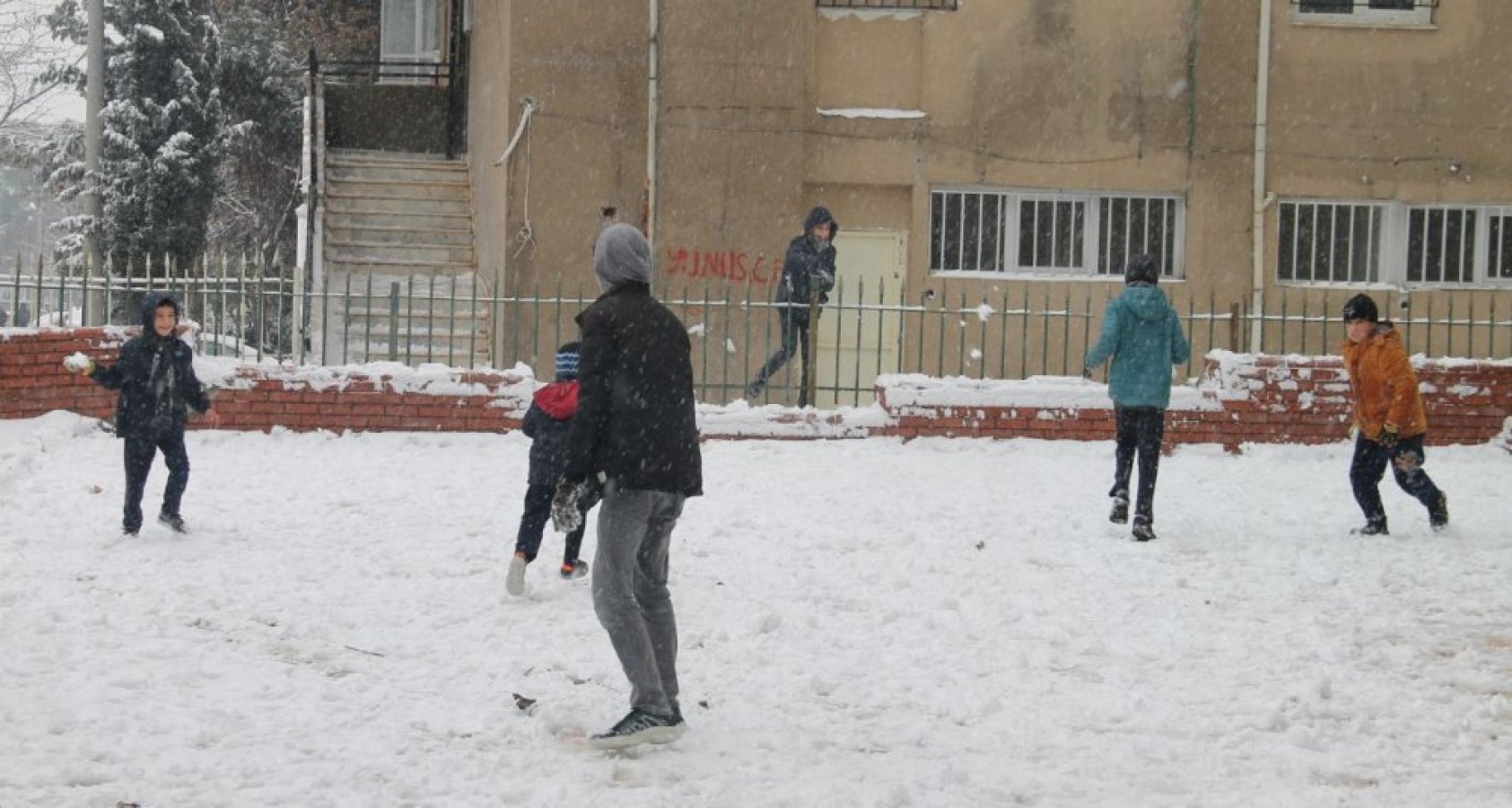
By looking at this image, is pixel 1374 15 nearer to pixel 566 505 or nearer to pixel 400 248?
pixel 400 248

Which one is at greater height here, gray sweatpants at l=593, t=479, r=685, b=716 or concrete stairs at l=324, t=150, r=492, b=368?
concrete stairs at l=324, t=150, r=492, b=368

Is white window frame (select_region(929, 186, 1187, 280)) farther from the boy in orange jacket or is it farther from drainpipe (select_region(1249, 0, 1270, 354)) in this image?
the boy in orange jacket

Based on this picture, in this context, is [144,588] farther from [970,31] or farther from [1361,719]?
[970,31]

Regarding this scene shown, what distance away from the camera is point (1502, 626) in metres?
7.74

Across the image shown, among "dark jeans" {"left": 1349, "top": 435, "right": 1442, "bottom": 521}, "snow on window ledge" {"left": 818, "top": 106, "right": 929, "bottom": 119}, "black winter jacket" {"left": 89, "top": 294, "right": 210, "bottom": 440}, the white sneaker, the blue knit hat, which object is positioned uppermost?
"snow on window ledge" {"left": 818, "top": 106, "right": 929, "bottom": 119}

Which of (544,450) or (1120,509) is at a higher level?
(544,450)

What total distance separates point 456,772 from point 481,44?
52.6ft

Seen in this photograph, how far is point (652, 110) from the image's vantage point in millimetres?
17312

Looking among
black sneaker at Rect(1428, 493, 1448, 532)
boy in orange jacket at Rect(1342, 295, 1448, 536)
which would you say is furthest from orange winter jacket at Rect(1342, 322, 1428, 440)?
black sneaker at Rect(1428, 493, 1448, 532)

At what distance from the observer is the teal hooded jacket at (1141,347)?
983cm

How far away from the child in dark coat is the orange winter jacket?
472cm

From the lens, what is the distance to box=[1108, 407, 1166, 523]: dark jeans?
978 cm

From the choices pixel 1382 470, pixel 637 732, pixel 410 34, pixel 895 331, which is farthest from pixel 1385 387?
pixel 410 34

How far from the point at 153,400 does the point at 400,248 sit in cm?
1072
